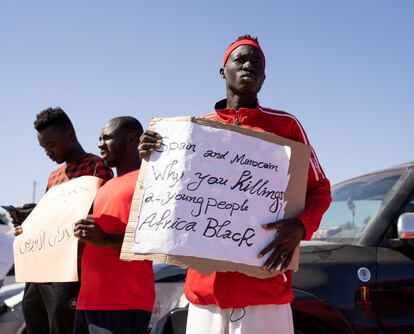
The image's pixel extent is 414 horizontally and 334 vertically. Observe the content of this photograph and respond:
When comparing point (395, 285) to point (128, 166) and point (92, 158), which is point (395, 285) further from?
point (92, 158)

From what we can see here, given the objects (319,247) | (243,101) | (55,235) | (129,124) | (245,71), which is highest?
(245,71)

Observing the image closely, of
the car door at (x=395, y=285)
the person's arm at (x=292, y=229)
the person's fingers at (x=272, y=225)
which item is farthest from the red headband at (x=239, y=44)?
the car door at (x=395, y=285)

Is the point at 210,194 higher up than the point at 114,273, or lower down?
higher up

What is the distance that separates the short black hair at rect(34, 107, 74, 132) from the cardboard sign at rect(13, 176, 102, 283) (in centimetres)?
49

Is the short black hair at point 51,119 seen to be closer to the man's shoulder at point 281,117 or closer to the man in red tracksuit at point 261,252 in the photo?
the man in red tracksuit at point 261,252

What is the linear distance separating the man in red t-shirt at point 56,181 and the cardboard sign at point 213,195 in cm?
113

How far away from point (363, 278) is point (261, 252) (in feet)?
5.34

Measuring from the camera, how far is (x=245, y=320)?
7.84ft

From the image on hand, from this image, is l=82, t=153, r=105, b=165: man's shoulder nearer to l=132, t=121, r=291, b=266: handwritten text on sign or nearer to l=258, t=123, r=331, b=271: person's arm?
l=132, t=121, r=291, b=266: handwritten text on sign

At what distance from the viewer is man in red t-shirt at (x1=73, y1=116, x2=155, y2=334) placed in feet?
9.52

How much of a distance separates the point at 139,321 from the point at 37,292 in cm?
89

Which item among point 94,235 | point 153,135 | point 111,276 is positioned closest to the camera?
point 153,135

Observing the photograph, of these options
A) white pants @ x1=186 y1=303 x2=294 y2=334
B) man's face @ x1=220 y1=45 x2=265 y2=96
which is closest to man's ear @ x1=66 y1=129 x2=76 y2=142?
man's face @ x1=220 y1=45 x2=265 y2=96

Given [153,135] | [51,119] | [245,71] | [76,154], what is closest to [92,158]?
[76,154]
